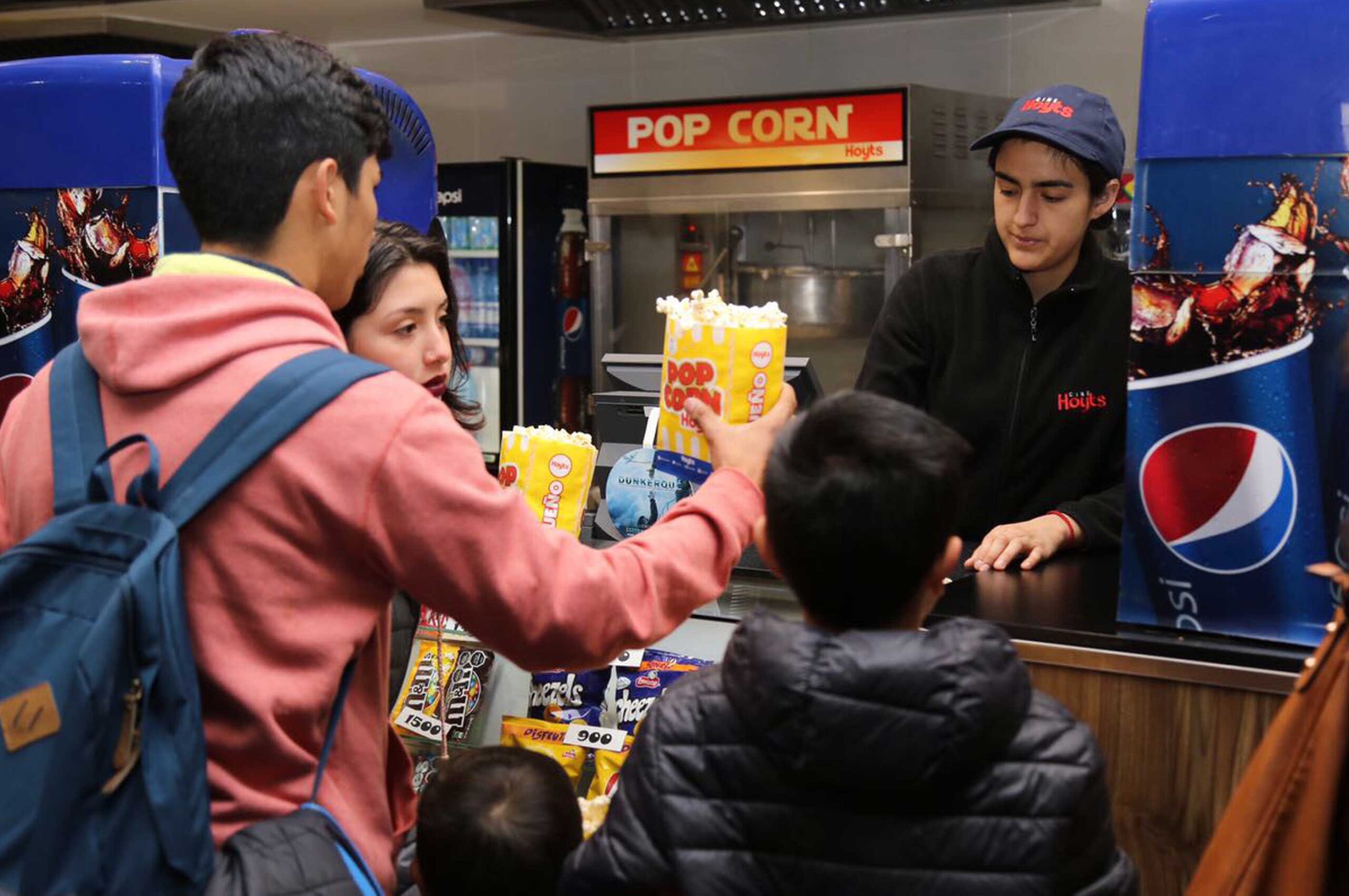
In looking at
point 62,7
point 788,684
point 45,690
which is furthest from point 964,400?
point 62,7

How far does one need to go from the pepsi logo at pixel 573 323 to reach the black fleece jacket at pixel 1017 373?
3.40m

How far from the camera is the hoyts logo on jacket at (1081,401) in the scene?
2.91 m

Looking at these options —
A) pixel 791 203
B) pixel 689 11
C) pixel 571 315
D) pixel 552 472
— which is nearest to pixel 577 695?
pixel 552 472

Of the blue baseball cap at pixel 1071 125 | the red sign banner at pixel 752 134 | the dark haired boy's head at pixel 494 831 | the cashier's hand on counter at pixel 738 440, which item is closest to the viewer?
the dark haired boy's head at pixel 494 831

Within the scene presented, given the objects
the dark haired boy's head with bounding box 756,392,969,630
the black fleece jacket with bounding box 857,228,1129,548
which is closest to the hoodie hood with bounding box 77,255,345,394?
the dark haired boy's head with bounding box 756,392,969,630

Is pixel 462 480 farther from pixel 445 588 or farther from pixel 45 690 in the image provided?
pixel 45 690

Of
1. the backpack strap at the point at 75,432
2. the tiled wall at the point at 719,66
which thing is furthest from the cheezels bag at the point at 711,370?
the tiled wall at the point at 719,66

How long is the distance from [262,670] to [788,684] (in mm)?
525

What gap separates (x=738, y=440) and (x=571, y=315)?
15.4 ft

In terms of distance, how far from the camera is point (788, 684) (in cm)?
128

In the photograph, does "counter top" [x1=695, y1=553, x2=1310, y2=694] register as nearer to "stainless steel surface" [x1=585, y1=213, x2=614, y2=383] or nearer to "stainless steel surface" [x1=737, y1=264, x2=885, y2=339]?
"stainless steel surface" [x1=737, y1=264, x2=885, y2=339]

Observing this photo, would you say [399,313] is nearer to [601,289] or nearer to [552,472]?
[552,472]

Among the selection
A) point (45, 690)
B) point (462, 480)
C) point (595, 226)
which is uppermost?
point (595, 226)

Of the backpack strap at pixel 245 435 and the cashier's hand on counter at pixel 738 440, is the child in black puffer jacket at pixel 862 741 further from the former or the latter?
the backpack strap at pixel 245 435
